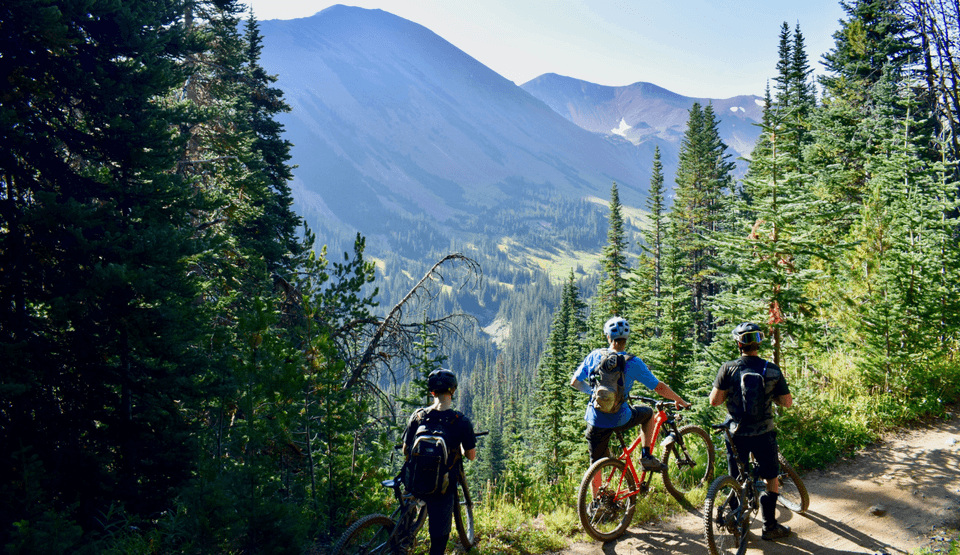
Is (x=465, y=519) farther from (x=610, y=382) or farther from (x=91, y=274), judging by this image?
(x=91, y=274)

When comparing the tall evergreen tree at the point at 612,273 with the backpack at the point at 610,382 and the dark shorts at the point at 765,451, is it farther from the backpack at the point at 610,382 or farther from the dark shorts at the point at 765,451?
the backpack at the point at 610,382

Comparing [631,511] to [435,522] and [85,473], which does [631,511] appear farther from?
[85,473]

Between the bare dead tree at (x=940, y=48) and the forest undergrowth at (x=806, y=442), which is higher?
the bare dead tree at (x=940, y=48)

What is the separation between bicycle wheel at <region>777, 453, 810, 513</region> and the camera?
5.66 meters

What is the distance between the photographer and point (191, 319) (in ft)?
25.2

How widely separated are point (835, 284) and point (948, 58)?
1031 centimetres

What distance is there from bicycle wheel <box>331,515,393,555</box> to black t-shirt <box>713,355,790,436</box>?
3.91 meters

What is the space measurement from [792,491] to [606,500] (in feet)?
8.66

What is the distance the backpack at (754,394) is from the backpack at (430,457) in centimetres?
315

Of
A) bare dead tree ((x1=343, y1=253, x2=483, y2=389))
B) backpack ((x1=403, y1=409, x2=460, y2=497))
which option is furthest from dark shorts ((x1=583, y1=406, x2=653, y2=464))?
bare dead tree ((x1=343, y1=253, x2=483, y2=389))

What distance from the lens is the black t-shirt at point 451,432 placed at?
14.8ft

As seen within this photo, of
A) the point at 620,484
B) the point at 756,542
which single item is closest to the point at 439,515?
the point at 620,484

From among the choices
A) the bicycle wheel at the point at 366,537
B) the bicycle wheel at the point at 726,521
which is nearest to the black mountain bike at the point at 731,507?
the bicycle wheel at the point at 726,521

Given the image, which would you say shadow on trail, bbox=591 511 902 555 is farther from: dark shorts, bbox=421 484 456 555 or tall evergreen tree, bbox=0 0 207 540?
tall evergreen tree, bbox=0 0 207 540
